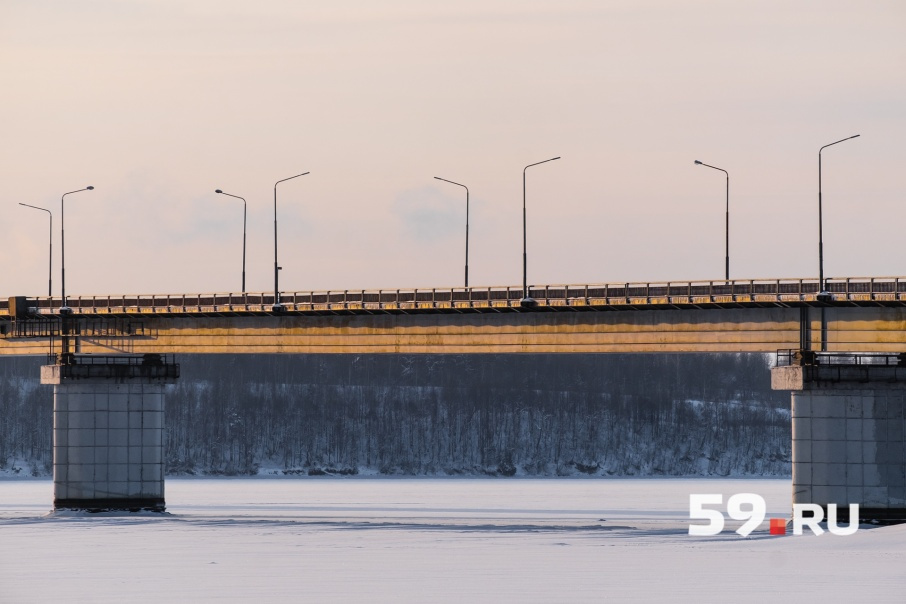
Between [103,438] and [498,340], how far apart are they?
22.5m

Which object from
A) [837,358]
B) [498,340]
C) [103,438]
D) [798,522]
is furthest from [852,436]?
[103,438]

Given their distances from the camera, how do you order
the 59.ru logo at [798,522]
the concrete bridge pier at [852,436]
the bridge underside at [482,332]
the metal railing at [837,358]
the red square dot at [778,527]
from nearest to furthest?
the red square dot at [778,527] → the 59.ru logo at [798,522] → the concrete bridge pier at [852,436] → the metal railing at [837,358] → the bridge underside at [482,332]

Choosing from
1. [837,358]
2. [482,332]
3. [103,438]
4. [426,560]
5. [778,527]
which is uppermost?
[482,332]

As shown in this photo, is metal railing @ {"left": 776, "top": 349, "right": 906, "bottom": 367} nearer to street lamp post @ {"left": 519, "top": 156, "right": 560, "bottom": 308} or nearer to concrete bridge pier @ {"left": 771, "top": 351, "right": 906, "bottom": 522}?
concrete bridge pier @ {"left": 771, "top": 351, "right": 906, "bottom": 522}

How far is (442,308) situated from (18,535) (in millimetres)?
22577

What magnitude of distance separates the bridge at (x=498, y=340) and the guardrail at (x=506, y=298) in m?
0.08

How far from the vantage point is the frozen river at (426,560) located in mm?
40531

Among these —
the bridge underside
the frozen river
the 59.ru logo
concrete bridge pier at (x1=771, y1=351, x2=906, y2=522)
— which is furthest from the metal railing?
the frozen river

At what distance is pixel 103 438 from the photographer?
8700 centimetres

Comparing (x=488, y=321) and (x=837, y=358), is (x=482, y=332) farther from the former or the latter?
(x=837, y=358)

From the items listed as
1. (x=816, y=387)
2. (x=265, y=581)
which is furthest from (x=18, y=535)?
(x=816, y=387)

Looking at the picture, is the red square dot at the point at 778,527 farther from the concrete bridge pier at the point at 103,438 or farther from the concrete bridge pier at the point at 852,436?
the concrete bridge pier at the point at 103,438

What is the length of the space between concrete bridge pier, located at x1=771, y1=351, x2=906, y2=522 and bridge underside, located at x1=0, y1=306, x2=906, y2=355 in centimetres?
133

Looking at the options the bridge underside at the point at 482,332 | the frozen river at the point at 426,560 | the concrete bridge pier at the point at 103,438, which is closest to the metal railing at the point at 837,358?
the bridge underside at the point at 482,332
